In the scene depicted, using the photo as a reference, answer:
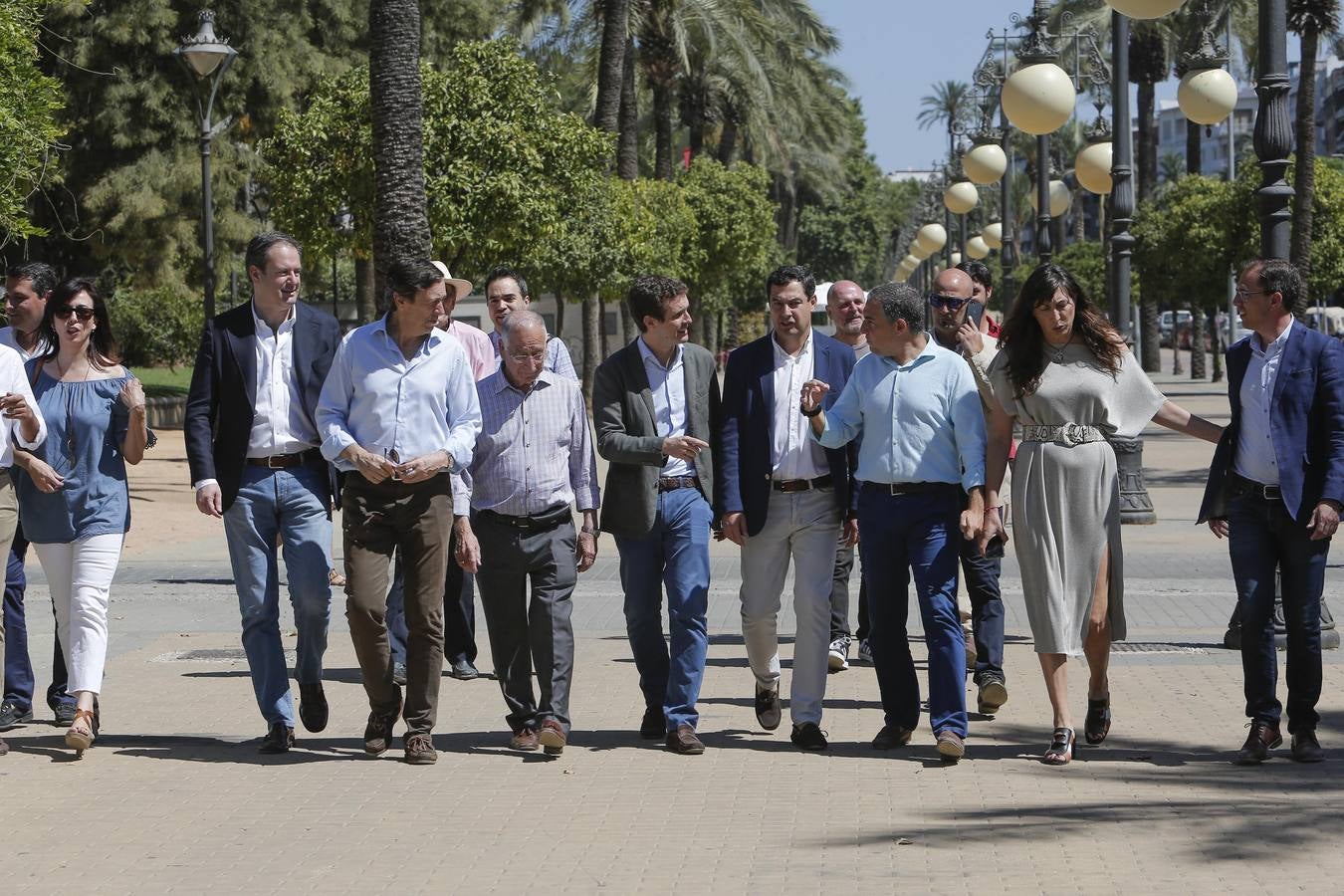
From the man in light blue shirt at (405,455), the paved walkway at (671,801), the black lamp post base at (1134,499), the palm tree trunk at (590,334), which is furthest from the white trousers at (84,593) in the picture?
the palm tree trunk at (590,334)

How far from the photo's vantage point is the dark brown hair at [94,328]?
24.3 ft

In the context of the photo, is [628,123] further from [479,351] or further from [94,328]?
[94,328]

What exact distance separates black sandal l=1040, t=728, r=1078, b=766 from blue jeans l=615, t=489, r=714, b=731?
54.0 inches

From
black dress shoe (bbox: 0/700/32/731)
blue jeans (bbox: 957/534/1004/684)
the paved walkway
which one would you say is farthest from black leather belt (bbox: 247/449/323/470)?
blue jeans (bbox: 957/534/1004/684)

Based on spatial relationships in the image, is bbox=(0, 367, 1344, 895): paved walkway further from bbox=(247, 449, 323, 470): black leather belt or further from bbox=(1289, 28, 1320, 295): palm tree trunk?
bbox=(1289, 28, 1320, 295): palm tree trunk

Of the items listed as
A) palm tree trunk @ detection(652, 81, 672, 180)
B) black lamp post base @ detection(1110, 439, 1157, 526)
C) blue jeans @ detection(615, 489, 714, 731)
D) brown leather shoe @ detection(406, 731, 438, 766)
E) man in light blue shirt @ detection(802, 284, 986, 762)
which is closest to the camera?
man in light blue shirt @ detection(802, 284, 986, 762)

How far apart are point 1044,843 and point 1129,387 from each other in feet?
6.75

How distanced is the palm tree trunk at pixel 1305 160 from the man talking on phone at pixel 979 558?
2011 centimetres

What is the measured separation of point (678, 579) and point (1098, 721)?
1.72 meters

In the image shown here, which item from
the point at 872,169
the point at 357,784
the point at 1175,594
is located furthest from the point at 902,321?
the point at 872,169

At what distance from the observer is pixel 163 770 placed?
22.9 ft

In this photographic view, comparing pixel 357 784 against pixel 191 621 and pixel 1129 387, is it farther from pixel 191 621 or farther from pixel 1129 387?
pixel 191 621

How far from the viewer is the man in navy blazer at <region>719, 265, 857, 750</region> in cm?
725

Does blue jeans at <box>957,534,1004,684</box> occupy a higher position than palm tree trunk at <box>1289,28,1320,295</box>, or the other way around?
palm tree trunk at <box>1289,28,1320,295</box>
